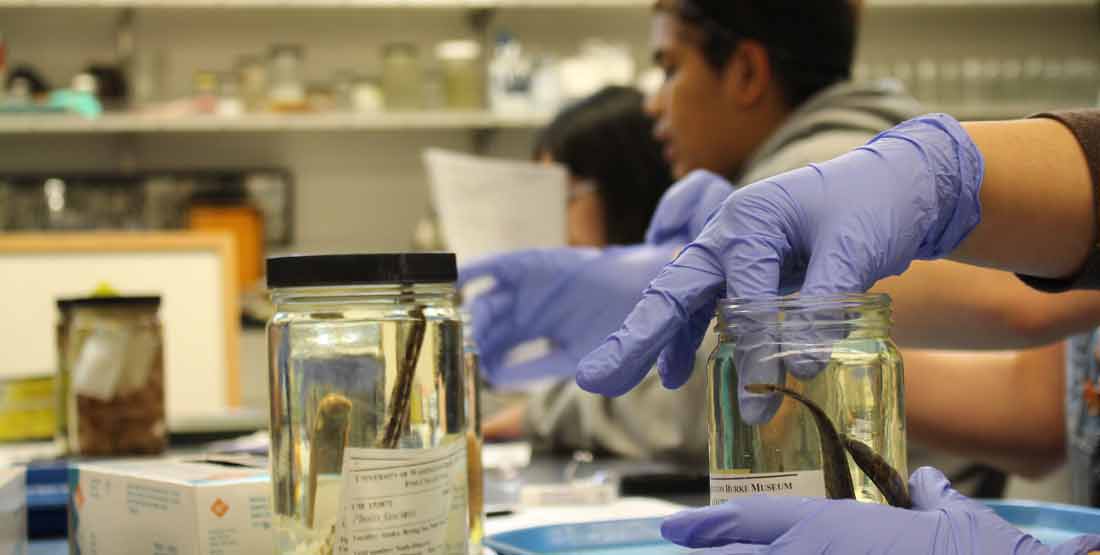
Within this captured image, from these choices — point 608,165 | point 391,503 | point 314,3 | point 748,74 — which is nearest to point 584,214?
point 608,165

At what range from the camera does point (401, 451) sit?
591 millimetres

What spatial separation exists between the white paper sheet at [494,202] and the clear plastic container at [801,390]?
1.56 m

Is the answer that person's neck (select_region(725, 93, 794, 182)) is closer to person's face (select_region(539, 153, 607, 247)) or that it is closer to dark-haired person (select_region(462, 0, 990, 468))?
dark-haired person (select_region(462, 0, 990, 468))

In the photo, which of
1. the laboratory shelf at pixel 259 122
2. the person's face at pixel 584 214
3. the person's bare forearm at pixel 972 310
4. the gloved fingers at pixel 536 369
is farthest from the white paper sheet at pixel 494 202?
the laboratory shelf at pixel 259 122

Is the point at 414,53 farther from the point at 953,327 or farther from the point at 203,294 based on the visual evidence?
the point at 953,327

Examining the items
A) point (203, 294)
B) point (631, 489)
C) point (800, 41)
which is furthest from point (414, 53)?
point (631, 489)

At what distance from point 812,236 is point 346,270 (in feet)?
0.84

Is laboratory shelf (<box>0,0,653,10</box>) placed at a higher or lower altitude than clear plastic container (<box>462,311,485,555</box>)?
higher

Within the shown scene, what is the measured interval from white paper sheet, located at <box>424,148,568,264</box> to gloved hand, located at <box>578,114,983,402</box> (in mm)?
1430

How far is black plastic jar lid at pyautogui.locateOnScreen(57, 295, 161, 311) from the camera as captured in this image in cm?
116

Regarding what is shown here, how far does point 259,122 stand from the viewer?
10.8ft

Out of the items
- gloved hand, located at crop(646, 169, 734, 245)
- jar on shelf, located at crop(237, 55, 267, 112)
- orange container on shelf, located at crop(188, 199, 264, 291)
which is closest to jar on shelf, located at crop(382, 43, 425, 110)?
jar on shelf, located at crop(237, 55, 267, 112)

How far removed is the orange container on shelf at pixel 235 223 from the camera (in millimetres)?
3438

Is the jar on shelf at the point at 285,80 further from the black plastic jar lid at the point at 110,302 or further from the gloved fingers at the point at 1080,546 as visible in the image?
the gloved fingers at the point at 1080,546
